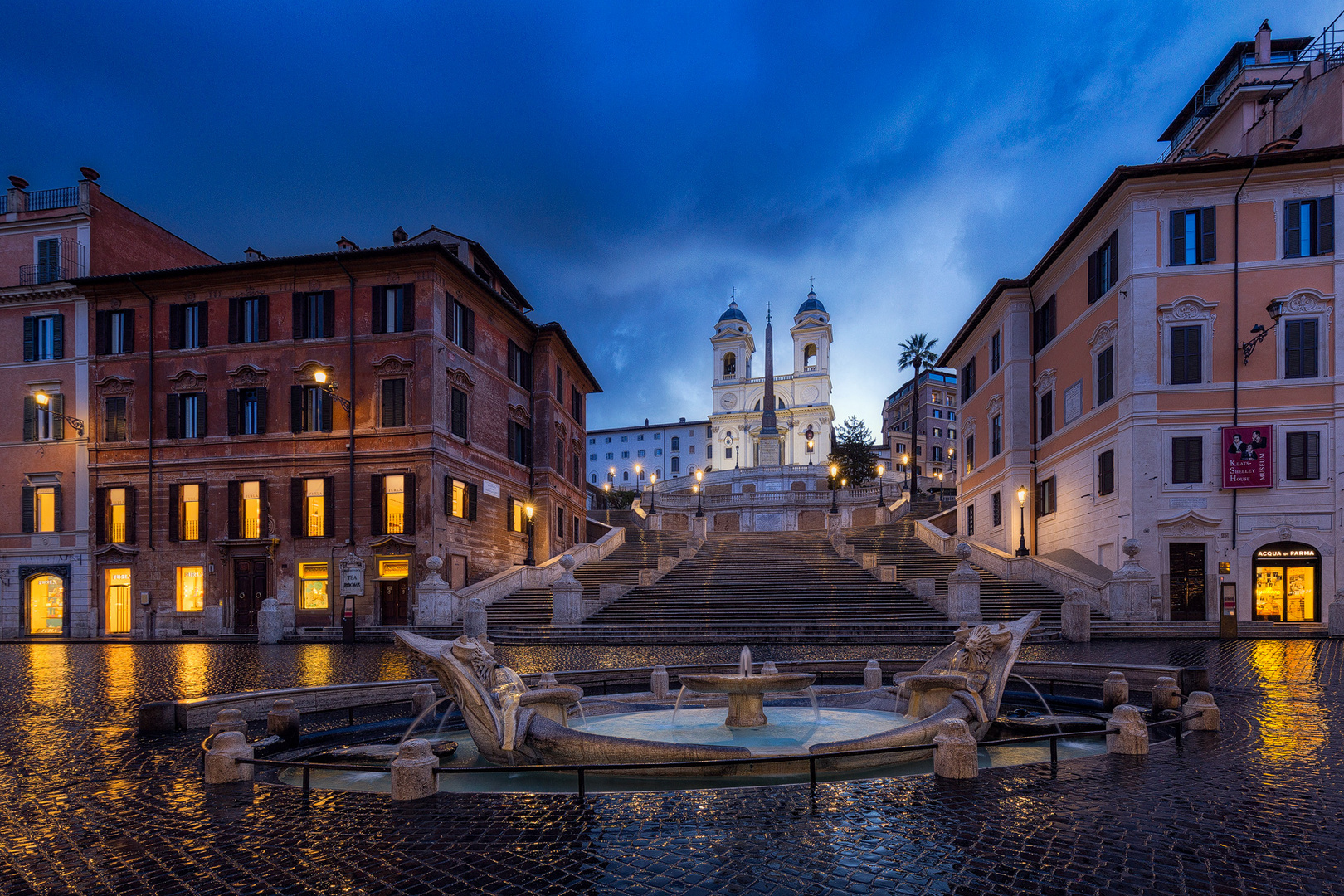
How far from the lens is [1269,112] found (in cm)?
3253

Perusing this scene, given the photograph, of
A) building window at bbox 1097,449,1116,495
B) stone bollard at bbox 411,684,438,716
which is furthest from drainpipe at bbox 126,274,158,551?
building window at bbox 1097,449,1116,495

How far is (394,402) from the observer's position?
28.9m

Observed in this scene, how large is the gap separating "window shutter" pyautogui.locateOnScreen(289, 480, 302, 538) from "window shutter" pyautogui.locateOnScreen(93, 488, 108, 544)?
8.18m

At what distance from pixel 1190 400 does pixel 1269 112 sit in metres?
17.1

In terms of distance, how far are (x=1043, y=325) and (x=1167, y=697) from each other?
27.0 m

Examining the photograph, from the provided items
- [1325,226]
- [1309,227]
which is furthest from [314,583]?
[1325,226]

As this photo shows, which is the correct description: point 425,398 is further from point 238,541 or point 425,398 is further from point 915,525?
point 915,525

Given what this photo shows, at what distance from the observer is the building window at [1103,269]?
2655 centimetres

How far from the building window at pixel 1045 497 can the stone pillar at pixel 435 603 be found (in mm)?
23552

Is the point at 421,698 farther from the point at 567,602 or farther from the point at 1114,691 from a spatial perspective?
the point at 567,602

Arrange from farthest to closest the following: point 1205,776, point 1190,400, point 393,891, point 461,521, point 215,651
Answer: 1. point 461,521
2. point 1190,400
3. point 215,651
4. point 1205,776
5. point 393,891

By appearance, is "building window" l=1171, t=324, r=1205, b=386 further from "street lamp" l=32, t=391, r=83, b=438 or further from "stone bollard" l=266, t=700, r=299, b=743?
"street lamp" l=32, t=391, r=83, b=438

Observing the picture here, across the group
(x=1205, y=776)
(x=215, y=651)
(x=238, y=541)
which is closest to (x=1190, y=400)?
(x=1205, y=776)

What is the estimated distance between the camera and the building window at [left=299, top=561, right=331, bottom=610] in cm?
2853
